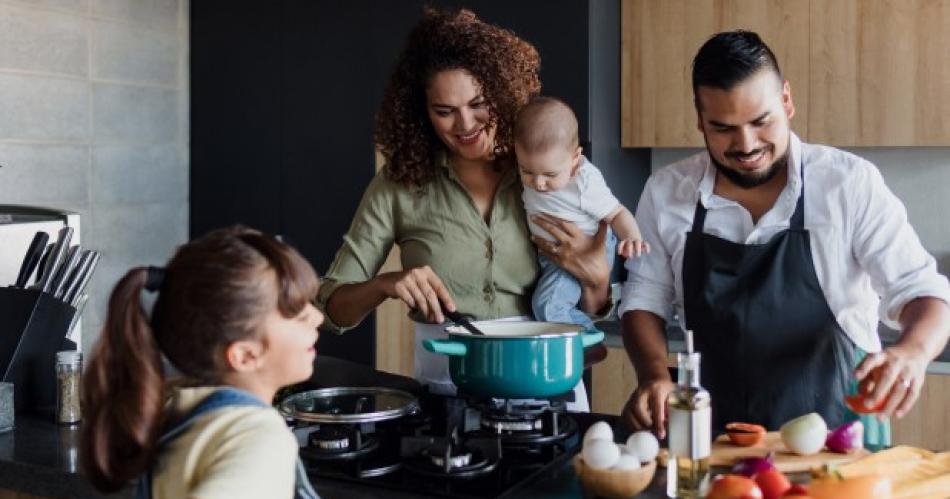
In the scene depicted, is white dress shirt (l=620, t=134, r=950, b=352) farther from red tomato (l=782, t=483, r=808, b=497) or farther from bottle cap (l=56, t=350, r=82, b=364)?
bottle cap (l=56, t=350, r=82, b=364)

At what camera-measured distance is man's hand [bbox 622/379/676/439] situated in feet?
5.90

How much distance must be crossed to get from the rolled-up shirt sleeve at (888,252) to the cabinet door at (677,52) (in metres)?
1.50

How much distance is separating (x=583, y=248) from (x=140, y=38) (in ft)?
8.61

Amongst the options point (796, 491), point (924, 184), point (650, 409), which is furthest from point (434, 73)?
point (924, 184)

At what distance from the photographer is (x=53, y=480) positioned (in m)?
1.68

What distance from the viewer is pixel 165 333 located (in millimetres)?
1291

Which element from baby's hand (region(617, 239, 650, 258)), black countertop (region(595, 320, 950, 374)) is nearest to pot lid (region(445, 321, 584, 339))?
baby's hand (region(617, 239, 650, 258))

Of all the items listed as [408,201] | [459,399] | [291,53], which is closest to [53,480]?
[459,399]

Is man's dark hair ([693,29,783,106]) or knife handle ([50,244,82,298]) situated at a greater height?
man's dark hair ([693,29,783,106])

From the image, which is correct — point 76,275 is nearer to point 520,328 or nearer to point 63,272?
point 63,272

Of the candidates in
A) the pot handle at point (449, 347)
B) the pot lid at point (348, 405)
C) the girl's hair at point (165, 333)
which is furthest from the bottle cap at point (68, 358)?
the girl's hair at point (165, 333)

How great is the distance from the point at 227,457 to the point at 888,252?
1249 mm

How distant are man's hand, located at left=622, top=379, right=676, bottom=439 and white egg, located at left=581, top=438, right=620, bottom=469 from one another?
0.96 ft

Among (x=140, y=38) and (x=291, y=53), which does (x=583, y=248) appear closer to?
(x=291, y=53)
